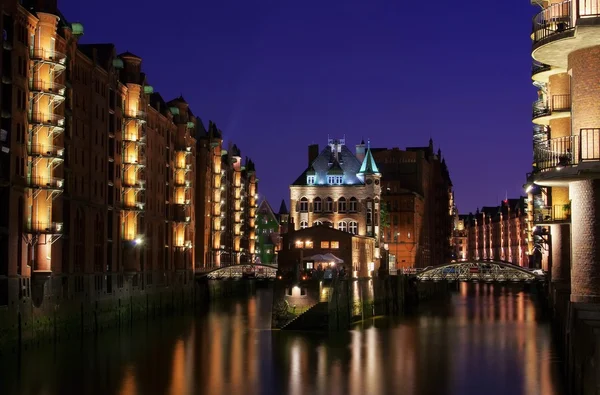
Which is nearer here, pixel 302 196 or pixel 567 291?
pixel 567 291

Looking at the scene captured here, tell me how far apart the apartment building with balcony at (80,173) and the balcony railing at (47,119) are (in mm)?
80

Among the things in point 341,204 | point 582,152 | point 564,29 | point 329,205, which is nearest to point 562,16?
point 564,29

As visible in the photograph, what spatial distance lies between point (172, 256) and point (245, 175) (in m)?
70.2

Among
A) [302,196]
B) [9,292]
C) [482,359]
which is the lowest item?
[482,359]

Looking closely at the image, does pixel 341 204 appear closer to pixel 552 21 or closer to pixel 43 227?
pixel 43 227

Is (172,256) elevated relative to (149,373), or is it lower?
elevated

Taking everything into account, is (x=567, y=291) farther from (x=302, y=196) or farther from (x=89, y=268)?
(x=302, y=196)

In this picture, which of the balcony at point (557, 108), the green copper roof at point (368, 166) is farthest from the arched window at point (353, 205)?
the balcony at point (557, 108)

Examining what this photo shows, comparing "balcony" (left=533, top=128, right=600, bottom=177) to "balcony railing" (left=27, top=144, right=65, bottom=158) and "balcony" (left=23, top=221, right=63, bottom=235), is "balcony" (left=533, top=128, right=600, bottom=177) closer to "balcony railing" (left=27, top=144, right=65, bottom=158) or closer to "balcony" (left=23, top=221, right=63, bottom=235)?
"balcony" (left=23, top=221, right=63, bottom=235)

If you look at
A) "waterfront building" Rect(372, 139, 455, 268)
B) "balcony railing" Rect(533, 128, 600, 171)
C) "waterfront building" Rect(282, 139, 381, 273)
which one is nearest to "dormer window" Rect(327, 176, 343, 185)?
"waterfront building" Rect(282, 139, 381, 273)

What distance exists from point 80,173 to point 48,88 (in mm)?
12783

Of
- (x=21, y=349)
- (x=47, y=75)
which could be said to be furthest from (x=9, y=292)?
(x=47, y=75)

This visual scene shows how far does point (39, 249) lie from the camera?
61.3m

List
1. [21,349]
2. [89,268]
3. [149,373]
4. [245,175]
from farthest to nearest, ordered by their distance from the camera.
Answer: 1. [245,175]
2. [89,268]
3. [21,349]
4. [149,373]
